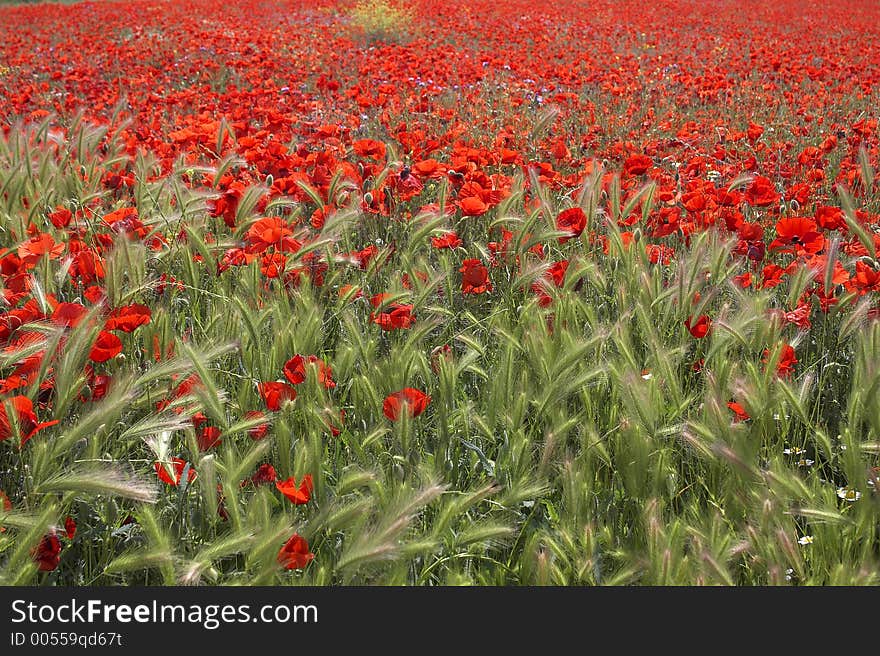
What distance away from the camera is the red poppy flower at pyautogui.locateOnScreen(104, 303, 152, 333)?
5.09ft

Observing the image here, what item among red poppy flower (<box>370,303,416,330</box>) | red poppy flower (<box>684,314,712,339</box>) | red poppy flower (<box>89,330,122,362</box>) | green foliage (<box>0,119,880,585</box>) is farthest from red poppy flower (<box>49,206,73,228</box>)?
red poppy flower (<box>684,314,712,339</box>)

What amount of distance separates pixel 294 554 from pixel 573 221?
A: 1.46 metres

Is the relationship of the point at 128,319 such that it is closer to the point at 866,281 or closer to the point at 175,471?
the point at 175,471

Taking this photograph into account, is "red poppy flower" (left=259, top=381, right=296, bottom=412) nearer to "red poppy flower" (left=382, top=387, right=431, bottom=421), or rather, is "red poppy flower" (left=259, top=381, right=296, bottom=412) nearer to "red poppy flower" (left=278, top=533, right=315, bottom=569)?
"red poppy flower" (left=382, top=387, right=431, bottom=421)

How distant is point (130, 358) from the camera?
69.0 inches

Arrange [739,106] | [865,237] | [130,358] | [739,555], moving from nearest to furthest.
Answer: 1. [739,555]
2. [130,358]
3. [865,237]
4. [739,106]

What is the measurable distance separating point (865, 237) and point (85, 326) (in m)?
1.83

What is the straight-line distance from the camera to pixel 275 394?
1.48 metres

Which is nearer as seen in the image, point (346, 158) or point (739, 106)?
point (346, 158)

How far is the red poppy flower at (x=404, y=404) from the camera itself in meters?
1.40

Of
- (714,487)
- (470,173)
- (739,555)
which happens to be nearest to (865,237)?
(714,487)

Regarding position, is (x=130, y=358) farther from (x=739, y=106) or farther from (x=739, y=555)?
(x=739, y=106)

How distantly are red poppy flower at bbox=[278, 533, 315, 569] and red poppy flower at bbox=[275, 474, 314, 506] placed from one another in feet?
0.23

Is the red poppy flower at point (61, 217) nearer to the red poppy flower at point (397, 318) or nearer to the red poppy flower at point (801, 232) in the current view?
the red poppy flower at point (397, 318)
